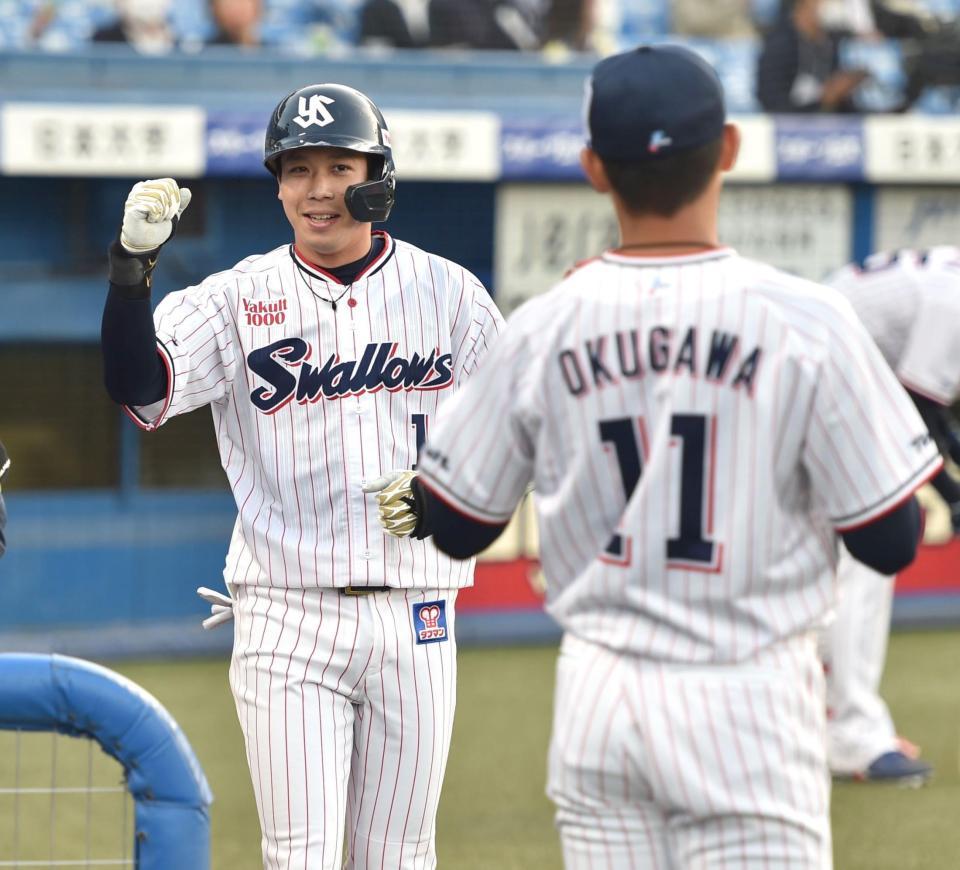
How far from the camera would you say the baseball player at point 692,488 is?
216 centimetres

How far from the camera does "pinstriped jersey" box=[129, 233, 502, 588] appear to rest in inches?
129

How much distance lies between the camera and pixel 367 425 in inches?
131

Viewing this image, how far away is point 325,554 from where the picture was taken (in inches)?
129


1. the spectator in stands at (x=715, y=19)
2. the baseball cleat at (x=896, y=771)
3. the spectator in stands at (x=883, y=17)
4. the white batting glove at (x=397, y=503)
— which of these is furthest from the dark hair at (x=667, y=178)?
the spectator in stands at (x=715, y=19)

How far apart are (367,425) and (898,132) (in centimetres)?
674

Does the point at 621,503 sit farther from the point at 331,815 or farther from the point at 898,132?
the point at 898,132

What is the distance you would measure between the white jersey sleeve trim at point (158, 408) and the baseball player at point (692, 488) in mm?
1143

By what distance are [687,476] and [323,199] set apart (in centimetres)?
144

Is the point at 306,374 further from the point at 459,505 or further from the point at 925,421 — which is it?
the point at 925,421

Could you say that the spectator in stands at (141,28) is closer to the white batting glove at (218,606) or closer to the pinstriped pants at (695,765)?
the white batting glove at (218,606)

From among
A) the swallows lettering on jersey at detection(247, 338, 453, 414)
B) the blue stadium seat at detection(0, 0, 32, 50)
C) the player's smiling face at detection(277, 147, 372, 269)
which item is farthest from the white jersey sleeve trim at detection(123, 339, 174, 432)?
the blue stadium seat at detection(0, 0, 32, 50)

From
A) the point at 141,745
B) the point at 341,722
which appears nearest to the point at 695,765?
the point at 141,745

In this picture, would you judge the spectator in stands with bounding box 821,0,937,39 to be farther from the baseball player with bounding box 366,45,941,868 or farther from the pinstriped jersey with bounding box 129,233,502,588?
the baseball player with bounding box 366,45,941,868

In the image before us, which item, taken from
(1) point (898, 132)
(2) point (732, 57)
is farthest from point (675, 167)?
(2) point (732, 57)
